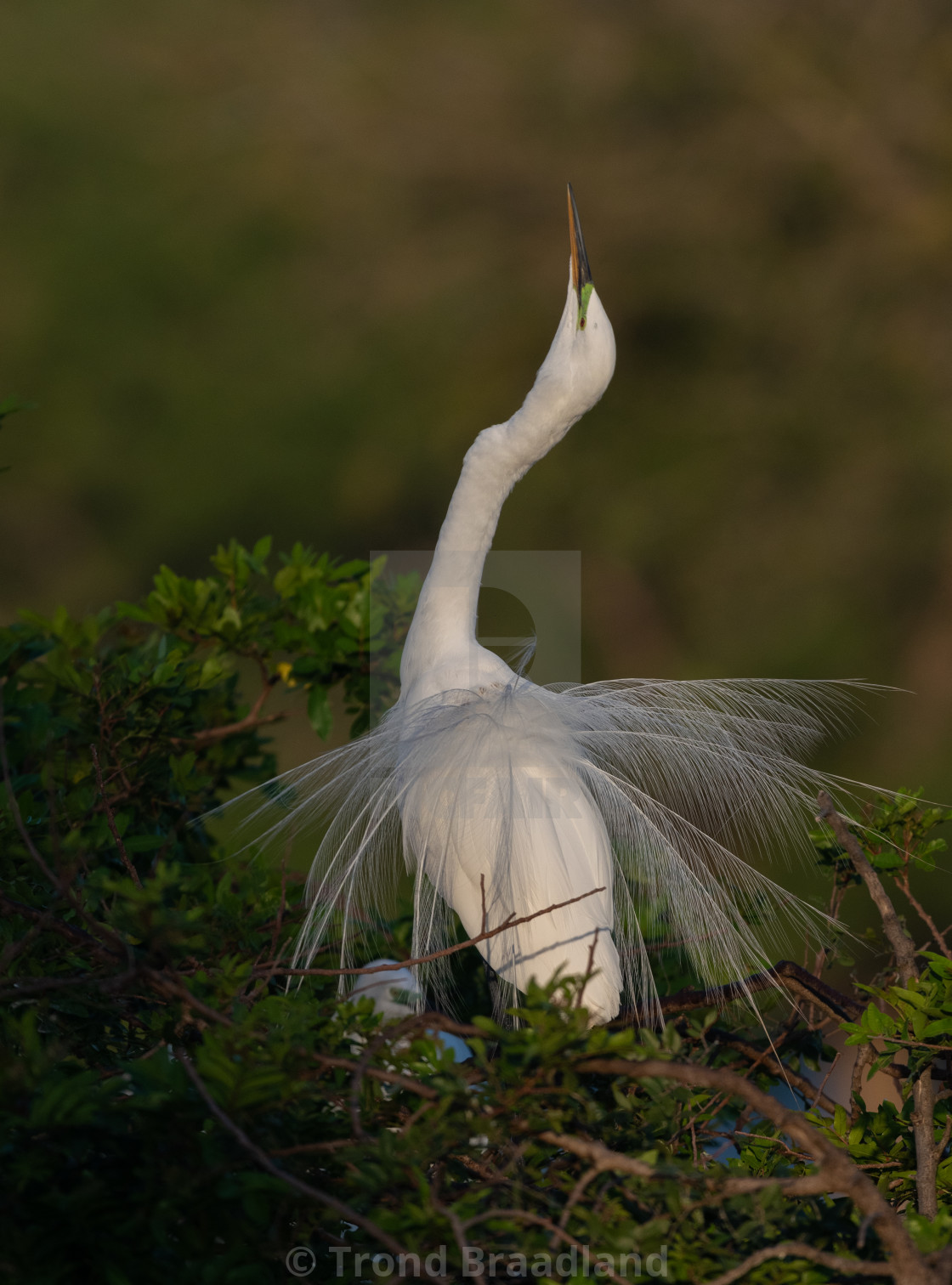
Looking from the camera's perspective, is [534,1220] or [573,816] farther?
[573,816]

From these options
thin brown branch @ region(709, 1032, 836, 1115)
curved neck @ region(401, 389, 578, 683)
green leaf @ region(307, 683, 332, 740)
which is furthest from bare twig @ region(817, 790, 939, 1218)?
green leaf @ region(307, 683, 332, 740)

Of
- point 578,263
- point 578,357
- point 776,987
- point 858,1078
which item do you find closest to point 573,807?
point 776,987

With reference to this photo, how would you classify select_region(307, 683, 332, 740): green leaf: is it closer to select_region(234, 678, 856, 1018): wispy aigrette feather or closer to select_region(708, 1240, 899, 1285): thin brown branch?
select_region(234, 678, 856, 1018): wispy aigrette feather

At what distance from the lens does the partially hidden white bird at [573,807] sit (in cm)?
108

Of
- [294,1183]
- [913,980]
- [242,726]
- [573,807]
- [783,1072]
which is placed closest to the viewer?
[294,1183]

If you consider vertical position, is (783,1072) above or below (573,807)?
below

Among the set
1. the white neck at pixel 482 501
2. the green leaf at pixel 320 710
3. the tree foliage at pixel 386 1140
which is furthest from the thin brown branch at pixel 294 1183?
the green leaf at pixel 320 710

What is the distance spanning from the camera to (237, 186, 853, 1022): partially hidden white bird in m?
1.08

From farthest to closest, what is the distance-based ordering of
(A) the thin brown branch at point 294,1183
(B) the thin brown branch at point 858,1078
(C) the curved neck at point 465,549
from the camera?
(C) the curved neck at point 465,549 → (B) the thin brown branch at point 858,1078 → (A) the thin brown branch at point 294,1183

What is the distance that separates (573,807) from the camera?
113 cm

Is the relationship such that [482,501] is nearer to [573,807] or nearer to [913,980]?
[573,807]

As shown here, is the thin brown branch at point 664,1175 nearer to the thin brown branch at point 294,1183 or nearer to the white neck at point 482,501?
the thin brown branch at point 294,1183

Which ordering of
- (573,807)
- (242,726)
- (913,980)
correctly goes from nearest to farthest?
(913,980)
(573,807)
(242,726)

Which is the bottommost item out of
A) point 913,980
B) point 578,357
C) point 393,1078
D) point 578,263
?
point 913,980
